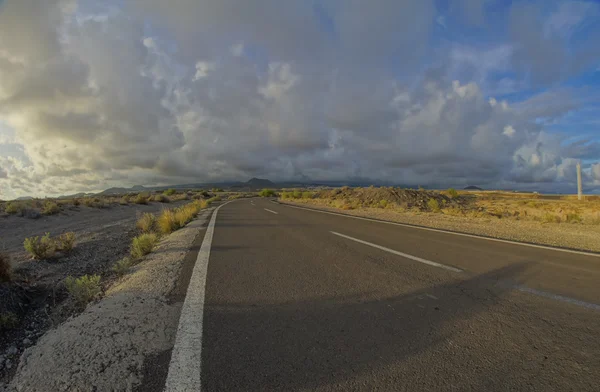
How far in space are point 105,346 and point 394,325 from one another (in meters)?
2.89

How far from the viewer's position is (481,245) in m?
7.97

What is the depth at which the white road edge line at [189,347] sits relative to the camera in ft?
7.80

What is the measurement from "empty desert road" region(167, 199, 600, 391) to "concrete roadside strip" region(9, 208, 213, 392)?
28 centimetres

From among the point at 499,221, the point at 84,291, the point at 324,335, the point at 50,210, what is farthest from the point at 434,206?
the point at 50,210

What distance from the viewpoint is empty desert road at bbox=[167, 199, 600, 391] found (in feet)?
8.04

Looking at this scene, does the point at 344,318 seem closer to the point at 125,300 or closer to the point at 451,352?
the point at 451,352

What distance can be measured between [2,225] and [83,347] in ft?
Result: 64.1

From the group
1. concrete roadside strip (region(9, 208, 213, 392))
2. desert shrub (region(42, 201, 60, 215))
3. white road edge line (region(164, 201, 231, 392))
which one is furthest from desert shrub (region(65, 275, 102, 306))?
desert shrub (region(42, 201, 60, 215))

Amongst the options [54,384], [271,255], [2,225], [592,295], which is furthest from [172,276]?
[2,225]

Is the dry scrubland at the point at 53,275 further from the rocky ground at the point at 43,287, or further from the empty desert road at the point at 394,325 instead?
the empty desert road at the point at 394,325

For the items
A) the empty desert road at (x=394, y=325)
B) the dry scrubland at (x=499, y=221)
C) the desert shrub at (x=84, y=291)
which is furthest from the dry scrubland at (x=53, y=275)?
the dry scrubland at (x=499, y=221)

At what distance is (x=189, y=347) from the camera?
2.88 meters

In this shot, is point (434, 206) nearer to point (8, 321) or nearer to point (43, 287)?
point (43, 287)

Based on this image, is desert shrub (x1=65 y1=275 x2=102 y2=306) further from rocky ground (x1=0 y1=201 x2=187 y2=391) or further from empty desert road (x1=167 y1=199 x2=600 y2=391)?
empty desert road (x1=167 y1=199 x2=600 y2=391)
